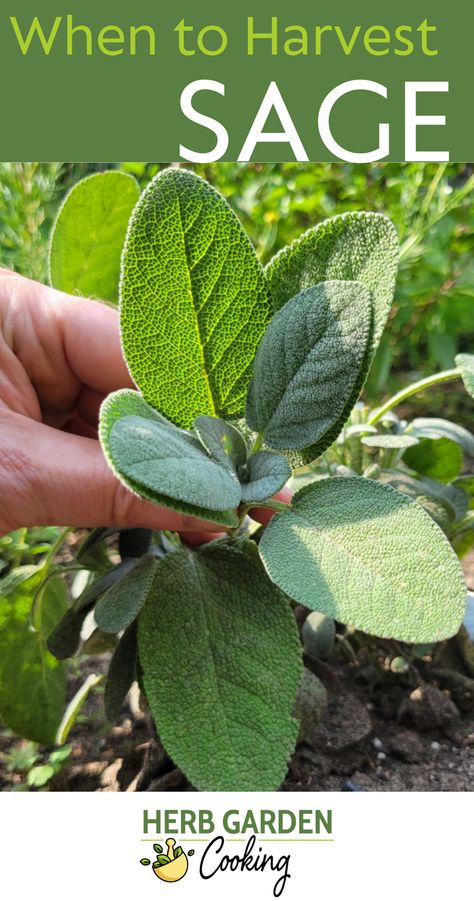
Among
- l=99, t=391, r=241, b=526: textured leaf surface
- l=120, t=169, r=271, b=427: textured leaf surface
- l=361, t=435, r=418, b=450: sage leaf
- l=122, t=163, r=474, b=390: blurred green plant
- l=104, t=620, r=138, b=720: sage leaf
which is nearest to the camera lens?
l=99, t=391, r=241, b=526: textured leaf surface

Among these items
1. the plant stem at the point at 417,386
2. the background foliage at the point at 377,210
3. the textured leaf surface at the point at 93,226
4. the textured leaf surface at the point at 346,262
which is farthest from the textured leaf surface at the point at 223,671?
the background foliage at the point at 377,210

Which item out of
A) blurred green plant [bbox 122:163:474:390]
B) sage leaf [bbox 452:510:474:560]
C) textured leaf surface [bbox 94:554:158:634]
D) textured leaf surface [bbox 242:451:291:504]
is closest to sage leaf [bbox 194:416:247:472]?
textured leaf surface [bbox 242:451:291:504]

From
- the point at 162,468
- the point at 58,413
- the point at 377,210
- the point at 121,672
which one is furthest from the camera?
the point at 377,210

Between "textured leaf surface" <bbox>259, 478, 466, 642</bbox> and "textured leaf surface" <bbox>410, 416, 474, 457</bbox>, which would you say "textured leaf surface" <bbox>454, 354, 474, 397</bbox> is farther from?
"textured leaf surface" <bbox>410, 416, 474, 457</bbox>
